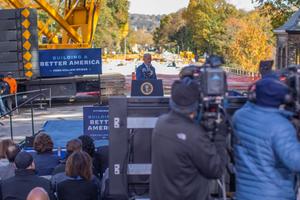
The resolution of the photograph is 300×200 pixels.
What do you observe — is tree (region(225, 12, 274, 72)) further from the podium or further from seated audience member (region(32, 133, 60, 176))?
seated audience member (region(32, 133, 60, 176))

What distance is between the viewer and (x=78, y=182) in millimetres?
5715

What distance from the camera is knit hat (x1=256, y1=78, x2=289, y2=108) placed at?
153 inches

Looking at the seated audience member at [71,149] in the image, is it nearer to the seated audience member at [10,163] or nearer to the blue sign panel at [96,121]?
the seated audience member at [10,163]

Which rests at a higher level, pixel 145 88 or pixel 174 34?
pixel 174 34

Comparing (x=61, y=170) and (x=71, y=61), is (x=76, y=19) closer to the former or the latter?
(x=71, y=61)

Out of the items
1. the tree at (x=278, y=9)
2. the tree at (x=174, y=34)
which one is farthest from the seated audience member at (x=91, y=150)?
the tree at (x=174, y=34)

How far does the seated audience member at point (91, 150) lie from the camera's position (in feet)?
23.8

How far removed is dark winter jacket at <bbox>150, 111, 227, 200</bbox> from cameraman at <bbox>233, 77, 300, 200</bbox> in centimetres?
18

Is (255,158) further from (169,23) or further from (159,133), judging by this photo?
(169,23)

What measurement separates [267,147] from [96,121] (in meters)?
5.45

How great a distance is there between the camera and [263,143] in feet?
12.9

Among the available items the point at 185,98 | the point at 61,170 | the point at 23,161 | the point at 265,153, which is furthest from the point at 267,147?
the point at 61,170

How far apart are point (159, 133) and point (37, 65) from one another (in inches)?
628

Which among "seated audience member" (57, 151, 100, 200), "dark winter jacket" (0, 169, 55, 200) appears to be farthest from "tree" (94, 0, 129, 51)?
"dark winter jacket" (0, 169, 55, 200)
